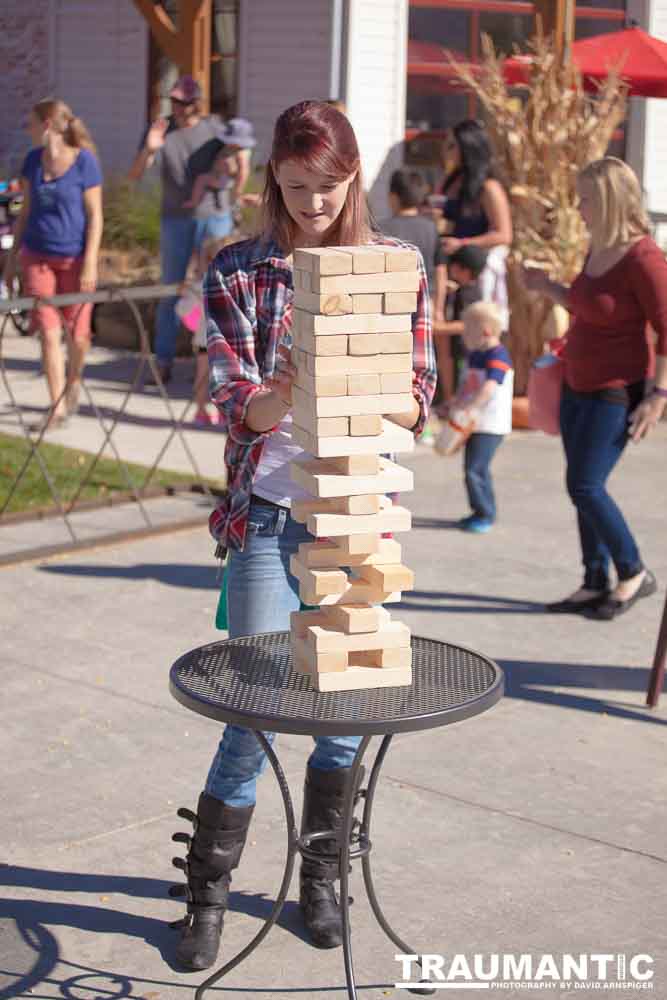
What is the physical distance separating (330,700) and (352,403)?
0.61 m

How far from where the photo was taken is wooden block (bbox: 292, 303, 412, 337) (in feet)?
10.6

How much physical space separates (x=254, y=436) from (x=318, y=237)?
1.53ft

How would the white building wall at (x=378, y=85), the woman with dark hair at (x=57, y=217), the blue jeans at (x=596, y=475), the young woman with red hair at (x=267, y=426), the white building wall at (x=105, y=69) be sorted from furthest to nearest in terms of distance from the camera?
the white building wall at (x=105, y=69) < the white building wall at (x=378, y=85) < the woman with dark hair at (x=57, y=217) < the blue jeans at (x=596, y=475) < the young woman with red hair at (x=267, y=426)

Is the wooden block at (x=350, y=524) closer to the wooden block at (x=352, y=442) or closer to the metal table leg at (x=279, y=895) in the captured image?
the wooden block at (x=352, y=442)

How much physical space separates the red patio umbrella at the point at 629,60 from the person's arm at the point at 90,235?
3.22 m

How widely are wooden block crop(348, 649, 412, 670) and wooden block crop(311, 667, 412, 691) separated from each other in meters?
0.01

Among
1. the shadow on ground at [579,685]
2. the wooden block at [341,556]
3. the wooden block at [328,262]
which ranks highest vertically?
the wooden block at [328,262]

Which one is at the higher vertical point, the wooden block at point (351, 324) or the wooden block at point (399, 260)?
the wooden block at point (399, 260)

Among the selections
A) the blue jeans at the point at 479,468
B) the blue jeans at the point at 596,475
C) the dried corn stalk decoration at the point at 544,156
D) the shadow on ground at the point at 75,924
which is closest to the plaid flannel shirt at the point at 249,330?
the shadow on ground at the point at 75,924

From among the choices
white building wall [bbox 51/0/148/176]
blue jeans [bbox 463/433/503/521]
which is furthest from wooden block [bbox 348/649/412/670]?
white building wall [bbox 51/0/148/176]

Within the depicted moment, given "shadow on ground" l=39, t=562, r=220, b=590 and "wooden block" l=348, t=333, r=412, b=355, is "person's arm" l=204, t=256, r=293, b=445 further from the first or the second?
"shadow on ground" l=39, t=562, r=220, b=590

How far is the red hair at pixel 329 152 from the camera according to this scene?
137 inches

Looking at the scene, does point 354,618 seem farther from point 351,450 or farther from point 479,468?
point 479,468

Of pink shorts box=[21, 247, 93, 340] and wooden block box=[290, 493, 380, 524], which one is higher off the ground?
wooden block box=[290, 493, 380, 524]
